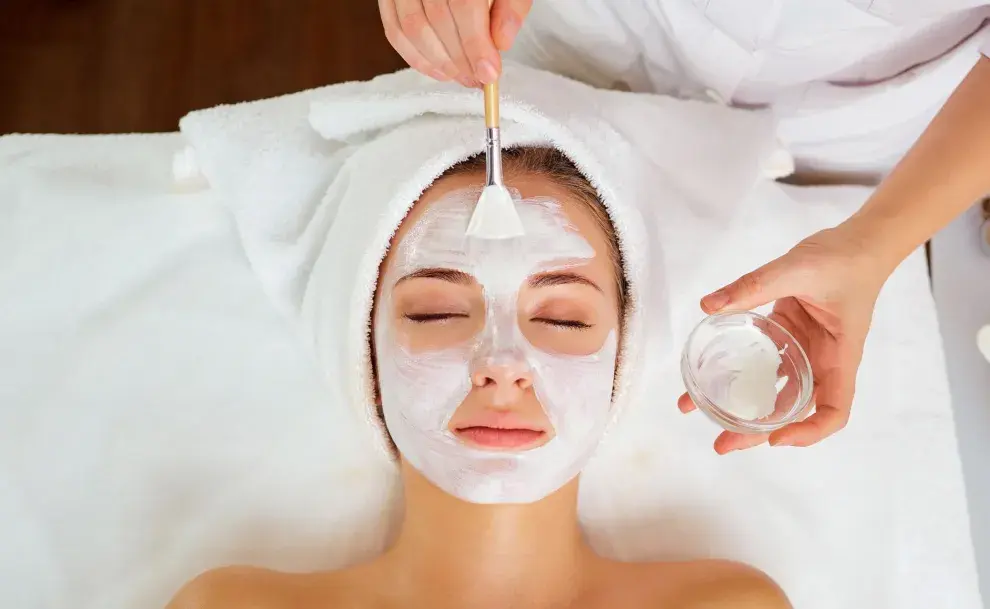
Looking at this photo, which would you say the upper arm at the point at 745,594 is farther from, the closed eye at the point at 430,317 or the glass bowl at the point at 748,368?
the closed eye at the point at 430,317

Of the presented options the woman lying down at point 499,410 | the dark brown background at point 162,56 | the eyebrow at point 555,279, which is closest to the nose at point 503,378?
the woman lying down at point 499,410

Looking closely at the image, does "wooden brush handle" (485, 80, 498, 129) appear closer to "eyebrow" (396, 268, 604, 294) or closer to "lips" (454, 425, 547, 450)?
"eyebrow" (396, 268, 604, 294)

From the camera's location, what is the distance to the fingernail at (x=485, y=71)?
28.7 inches

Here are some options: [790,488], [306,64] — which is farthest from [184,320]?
[790,488]

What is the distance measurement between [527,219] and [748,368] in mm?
333

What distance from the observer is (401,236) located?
0.94 metres

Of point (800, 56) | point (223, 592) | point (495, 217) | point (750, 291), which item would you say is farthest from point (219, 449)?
point (800, 56)

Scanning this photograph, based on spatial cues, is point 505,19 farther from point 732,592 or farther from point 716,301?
point 732,592

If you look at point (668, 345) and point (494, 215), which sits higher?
point (494, 215)

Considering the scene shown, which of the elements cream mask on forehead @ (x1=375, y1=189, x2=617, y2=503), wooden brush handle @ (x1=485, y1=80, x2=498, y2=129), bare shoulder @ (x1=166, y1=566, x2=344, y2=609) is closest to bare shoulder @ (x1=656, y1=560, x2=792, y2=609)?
cream mask on forehead @ (x1=375, y1=189, x2=617, y2=503)

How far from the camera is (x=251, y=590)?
3.03 feet

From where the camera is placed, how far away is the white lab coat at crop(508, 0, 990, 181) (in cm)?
92

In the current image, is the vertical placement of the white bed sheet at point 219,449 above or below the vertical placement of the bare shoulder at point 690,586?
above

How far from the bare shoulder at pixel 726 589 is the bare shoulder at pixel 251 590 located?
18.7 inches
